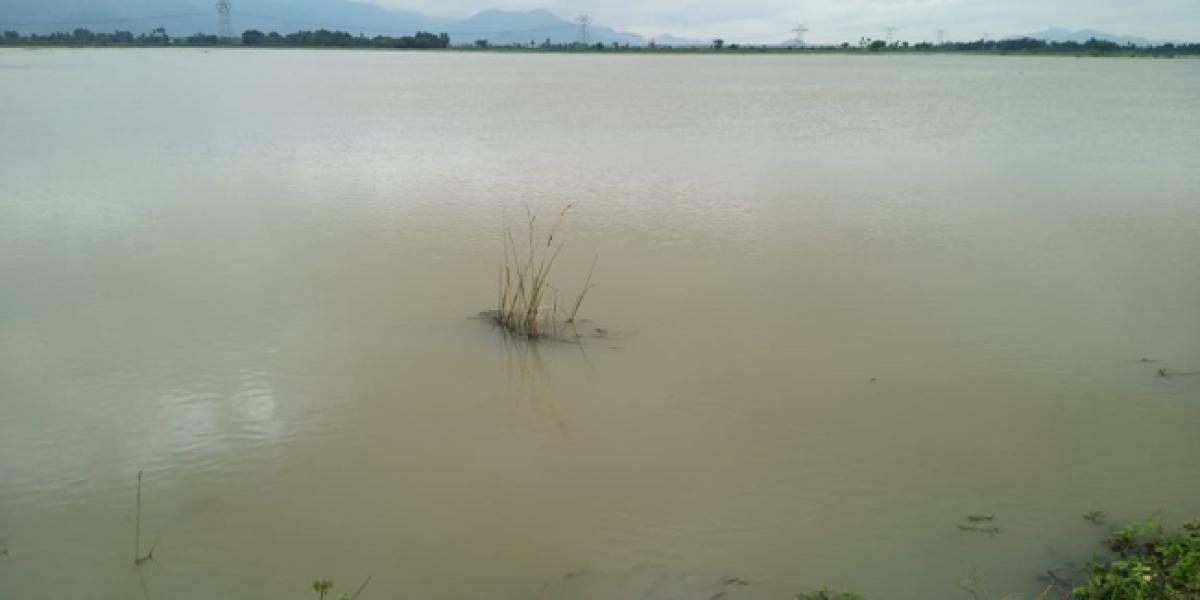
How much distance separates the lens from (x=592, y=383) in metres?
4.25

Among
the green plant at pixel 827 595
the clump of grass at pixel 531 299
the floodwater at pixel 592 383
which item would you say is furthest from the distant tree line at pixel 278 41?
the green plant at pixel 827 595

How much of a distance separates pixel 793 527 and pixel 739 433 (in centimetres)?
73

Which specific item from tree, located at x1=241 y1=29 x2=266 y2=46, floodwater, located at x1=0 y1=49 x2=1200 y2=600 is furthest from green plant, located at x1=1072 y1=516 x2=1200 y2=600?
tree, located at x1=241 y1=29 x2=266 y2=46

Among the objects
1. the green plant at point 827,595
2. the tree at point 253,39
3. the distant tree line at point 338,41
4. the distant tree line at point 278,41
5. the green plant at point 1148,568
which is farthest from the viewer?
the tree at point 253,39

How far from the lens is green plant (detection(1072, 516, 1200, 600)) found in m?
2.44

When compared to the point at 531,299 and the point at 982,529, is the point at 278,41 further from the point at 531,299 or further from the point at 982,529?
the point at 982,529

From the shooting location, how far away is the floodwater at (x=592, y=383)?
9.55ft

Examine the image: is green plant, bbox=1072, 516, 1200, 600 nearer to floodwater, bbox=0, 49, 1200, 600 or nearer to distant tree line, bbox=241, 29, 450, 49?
floodwater, bbox=0, 49, 1200, 600

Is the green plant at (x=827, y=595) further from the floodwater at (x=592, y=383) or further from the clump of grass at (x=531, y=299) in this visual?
the clump of grass at (x=531, y=299)

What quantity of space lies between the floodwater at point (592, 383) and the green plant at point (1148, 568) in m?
0.13

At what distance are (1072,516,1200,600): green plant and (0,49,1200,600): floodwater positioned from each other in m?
0.13

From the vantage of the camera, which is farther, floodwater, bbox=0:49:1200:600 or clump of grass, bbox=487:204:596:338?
clump of grass, bbox=487:204:596:338

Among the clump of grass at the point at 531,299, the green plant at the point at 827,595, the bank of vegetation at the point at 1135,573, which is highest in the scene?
the clump of grass at the point at 531,299

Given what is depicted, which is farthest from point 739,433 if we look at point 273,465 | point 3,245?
point 3,245
